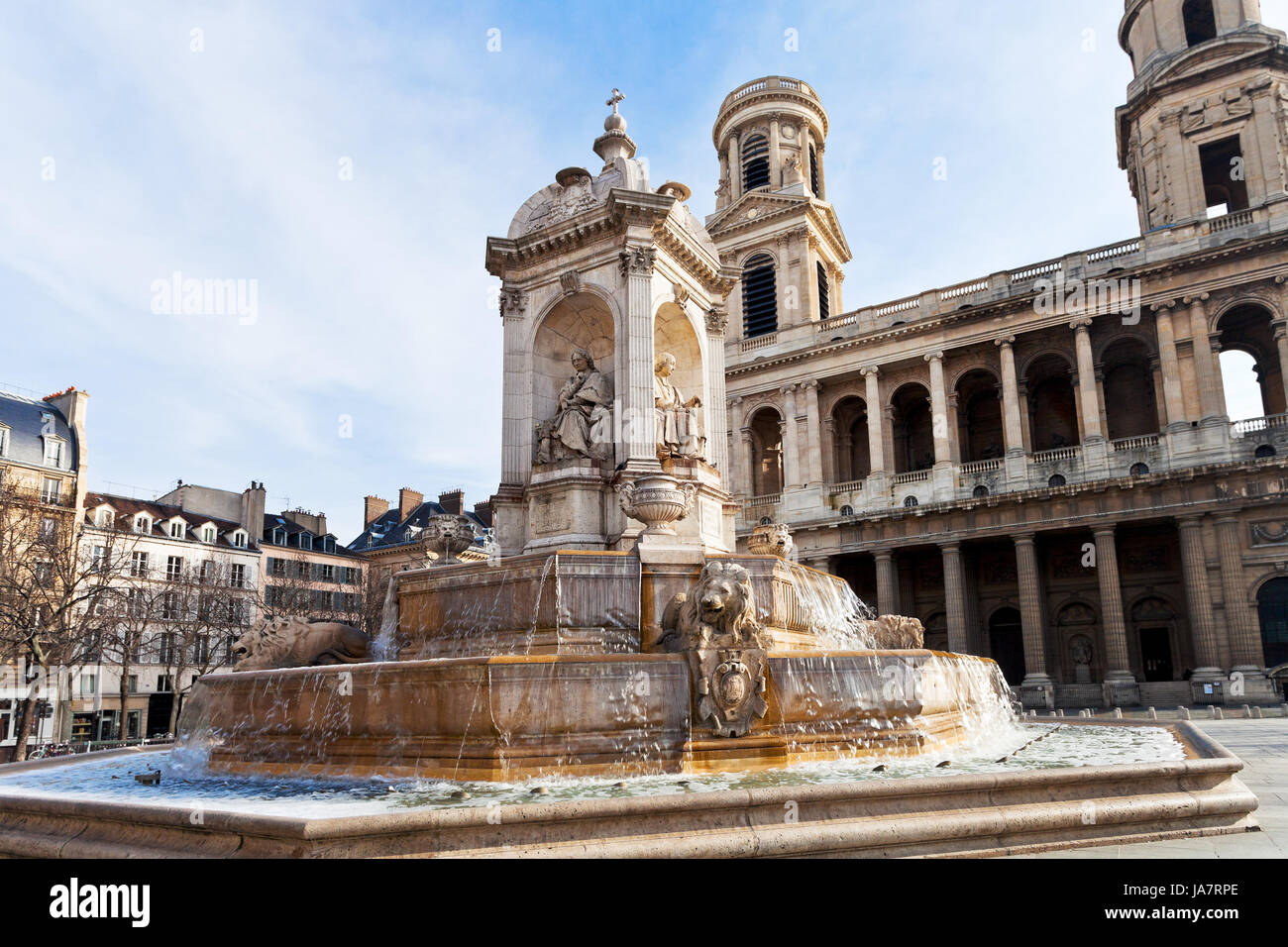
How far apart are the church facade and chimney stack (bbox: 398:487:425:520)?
3005 centimetres

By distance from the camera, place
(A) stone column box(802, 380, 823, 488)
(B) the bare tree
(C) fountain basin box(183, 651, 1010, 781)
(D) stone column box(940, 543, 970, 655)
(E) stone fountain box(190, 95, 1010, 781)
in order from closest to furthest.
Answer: (C) fountain basin box(183, 651, 1010, 781) → (E) stone fountain box(190, 95, 1010, 781) → (B) the bare tree → (D) stone column box(940, 543, 970, 655) → (A) stone column box(802, 380, 823, 488)


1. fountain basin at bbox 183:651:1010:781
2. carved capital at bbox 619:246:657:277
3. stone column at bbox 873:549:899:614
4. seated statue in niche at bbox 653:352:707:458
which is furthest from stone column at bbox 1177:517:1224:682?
fountain basin at bbox 183:651:1010:781

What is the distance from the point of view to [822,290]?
52.3m

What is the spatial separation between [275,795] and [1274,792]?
9.28 meters

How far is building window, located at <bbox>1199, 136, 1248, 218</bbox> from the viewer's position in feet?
136

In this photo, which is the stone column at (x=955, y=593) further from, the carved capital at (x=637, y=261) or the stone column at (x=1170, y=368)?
the carved capital at (x=637, y=261)

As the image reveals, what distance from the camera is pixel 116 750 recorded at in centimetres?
1349

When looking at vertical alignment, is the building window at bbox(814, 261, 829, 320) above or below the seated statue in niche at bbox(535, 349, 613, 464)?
above

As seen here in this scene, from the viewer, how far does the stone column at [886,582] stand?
41406mm

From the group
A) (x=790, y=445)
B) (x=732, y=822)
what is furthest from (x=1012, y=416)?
(x=732, y=822)

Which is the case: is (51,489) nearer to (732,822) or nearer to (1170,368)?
(732,822)

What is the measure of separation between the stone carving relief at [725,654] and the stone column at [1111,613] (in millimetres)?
33249

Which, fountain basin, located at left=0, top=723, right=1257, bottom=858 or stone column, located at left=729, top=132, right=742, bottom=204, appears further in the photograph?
stone column, located at left=729, top=132, right=742, bottom=204

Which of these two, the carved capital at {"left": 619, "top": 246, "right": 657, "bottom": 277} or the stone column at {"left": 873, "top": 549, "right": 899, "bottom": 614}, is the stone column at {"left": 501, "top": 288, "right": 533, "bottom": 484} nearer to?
the carved capital at {"left": 619, "top": 246, "right": 657, "bottom": 277}
